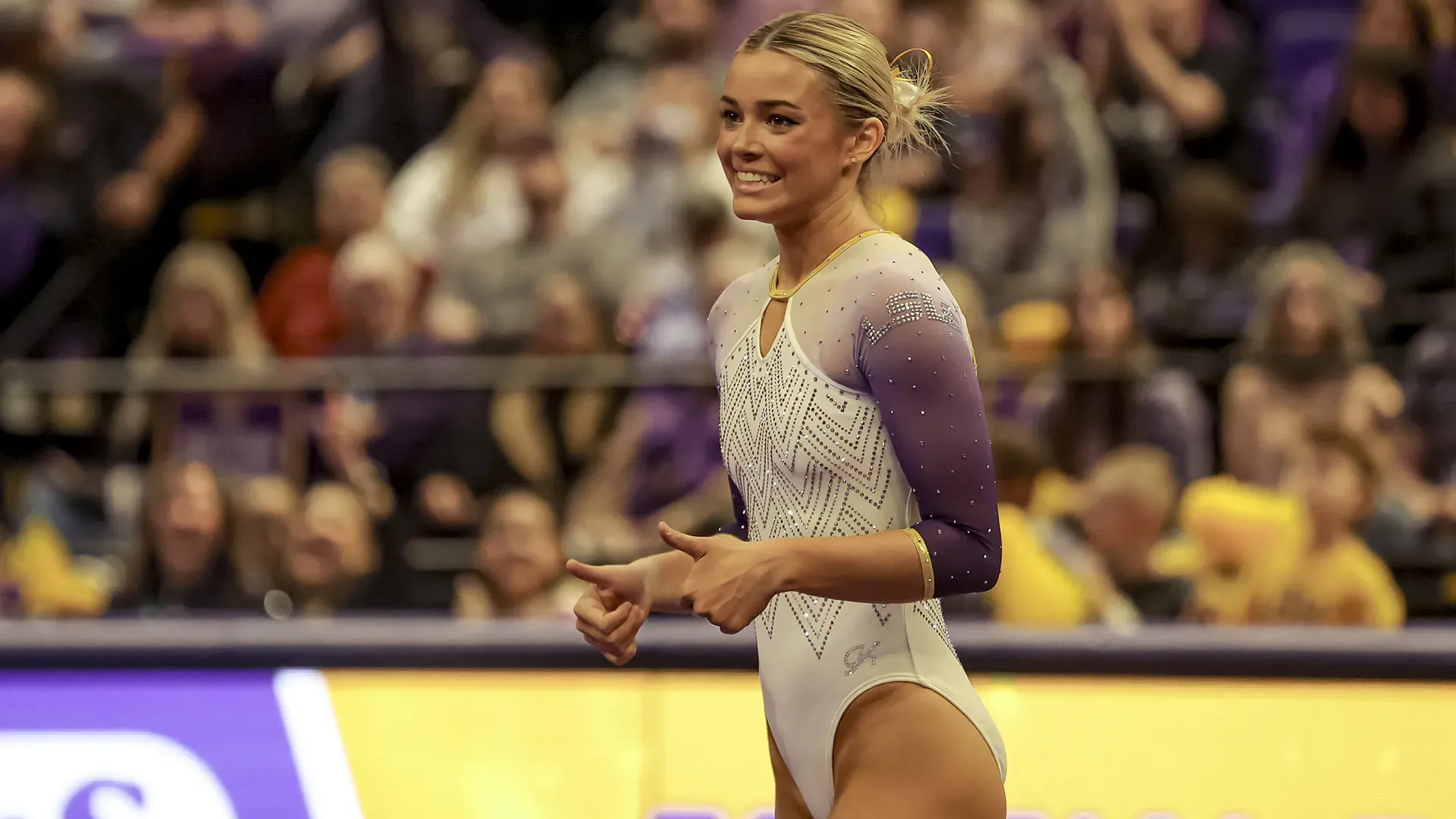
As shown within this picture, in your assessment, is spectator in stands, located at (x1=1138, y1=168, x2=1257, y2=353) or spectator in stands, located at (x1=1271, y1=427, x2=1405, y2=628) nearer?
spectator in stands, located at (x1=1271, y1=427, x2=1405, y2=628)

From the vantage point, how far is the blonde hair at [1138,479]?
5340 millimetres

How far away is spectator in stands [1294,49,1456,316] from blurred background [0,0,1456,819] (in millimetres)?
18

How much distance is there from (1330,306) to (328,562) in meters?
3.50

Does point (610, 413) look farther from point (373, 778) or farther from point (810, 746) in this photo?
point (810, 746)

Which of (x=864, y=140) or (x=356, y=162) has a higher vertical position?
(x=356, y=162)

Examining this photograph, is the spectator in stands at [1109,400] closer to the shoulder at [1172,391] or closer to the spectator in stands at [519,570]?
the shoulder at [1172,391]

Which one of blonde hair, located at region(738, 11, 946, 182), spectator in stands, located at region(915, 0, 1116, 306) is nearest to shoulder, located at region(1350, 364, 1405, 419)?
spectator in stands, located at region(915, 0, 1116, 306)

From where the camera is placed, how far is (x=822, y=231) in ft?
7.98

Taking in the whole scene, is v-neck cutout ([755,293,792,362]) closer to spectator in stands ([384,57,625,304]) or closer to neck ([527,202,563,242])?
spectator in stands ([384,57,625,304])

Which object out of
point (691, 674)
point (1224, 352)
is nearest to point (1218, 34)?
point (1224, 352)

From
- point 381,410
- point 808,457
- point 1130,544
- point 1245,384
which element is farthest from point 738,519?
point 381,410

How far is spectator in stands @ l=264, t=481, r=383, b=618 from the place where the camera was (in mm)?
5617

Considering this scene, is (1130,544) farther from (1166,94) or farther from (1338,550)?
(1166,94)

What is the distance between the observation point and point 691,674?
3.76 meters
